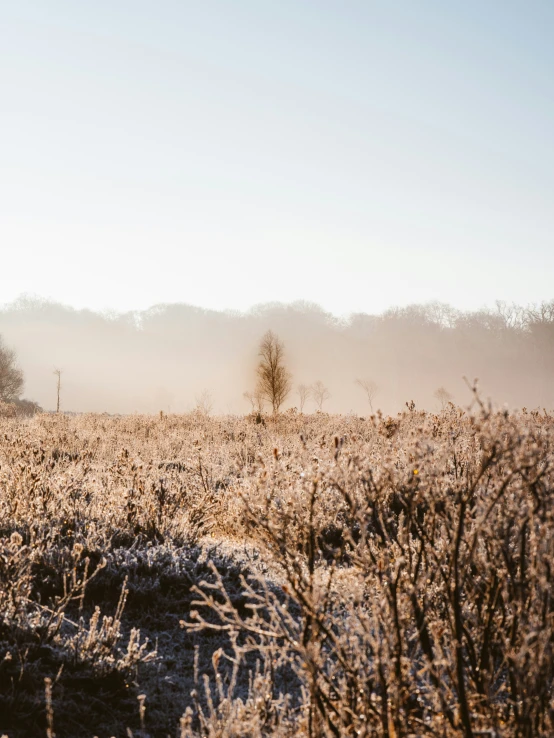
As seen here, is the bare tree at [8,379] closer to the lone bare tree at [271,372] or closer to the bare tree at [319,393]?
the lone bare tree at [271,372]

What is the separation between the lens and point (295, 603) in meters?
3.62

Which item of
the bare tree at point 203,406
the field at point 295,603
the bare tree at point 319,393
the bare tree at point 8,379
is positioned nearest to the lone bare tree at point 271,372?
the bare tree at point 203,406

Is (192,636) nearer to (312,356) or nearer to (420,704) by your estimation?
(420,704)

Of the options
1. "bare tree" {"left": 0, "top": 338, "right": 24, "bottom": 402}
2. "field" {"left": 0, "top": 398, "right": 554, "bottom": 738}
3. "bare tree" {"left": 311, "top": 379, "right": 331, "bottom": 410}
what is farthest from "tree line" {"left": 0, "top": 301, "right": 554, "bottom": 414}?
"field" {"left": 0, "top": 398, "right": 554, "bottom": 738}

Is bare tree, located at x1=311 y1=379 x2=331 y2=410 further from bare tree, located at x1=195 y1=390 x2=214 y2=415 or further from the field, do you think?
the field

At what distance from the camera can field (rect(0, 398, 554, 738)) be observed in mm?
1718

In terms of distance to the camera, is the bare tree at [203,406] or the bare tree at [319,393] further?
the bare tree at [319,393]

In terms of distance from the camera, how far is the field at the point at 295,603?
172 centimetres

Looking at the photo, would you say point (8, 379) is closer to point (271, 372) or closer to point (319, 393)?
point (271, 372)

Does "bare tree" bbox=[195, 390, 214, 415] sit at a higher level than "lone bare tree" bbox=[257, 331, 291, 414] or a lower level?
lower

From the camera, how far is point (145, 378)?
450ft

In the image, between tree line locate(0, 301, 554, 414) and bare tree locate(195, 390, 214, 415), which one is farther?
tree line locate(0, 301, 554, 414)

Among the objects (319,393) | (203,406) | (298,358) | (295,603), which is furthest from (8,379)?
(298,358)

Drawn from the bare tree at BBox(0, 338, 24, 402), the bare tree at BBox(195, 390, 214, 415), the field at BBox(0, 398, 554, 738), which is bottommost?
the field at BBox(0, 398, 554, 738)
